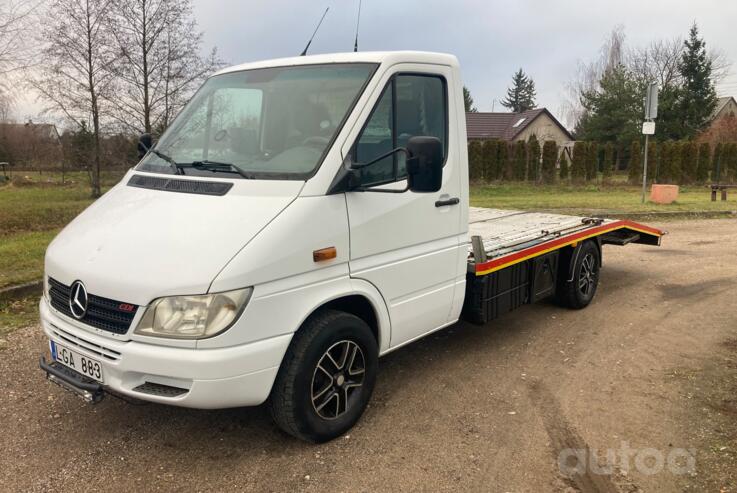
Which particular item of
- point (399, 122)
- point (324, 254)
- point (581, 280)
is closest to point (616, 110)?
point (581, 280)

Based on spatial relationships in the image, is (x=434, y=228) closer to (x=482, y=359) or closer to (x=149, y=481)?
(x=482, y=359)

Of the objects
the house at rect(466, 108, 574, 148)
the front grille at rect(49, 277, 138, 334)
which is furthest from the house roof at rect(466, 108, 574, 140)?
the front grille at rect(49, 277, 138, 334)

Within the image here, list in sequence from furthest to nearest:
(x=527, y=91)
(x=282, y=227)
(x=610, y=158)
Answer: (x=527, y=91), (x=610, y=158), (x=282, y=227)

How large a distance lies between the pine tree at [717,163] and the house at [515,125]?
59.9 feet

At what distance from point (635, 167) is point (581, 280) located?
2129 cm

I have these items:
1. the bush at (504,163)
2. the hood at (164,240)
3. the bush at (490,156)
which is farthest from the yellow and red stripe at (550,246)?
the bush at (504,163)

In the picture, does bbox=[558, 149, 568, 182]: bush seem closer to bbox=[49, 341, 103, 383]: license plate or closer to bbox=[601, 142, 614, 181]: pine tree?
bbox=[601, 142, 614, 181]: pine tree

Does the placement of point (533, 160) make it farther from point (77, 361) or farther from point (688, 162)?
point (77, 361)

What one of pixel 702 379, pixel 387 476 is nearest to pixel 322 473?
pixel 387 476

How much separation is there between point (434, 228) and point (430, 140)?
0.96m

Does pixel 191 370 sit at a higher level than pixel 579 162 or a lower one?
lower

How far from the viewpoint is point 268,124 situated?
3838 mm

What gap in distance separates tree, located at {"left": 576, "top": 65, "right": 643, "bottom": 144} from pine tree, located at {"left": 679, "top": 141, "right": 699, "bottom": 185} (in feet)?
34.7

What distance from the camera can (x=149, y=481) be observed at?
3.21m
